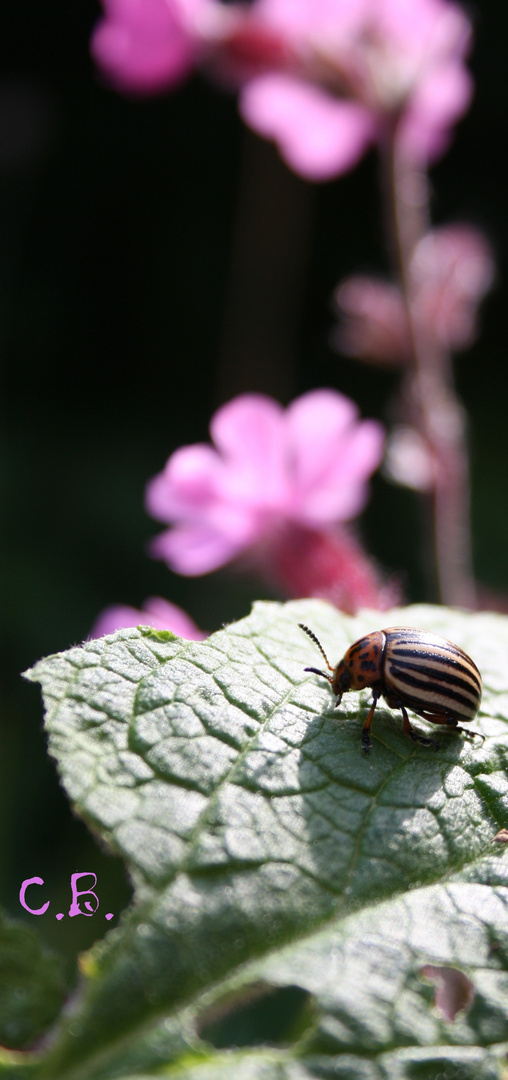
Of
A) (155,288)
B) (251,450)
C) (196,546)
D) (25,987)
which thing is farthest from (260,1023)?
(155,288)

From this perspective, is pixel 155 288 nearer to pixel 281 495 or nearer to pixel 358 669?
pixel 281 495

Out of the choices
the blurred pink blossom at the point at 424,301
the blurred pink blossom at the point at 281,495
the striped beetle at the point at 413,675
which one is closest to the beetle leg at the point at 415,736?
the striped beetle at the point at 413,675

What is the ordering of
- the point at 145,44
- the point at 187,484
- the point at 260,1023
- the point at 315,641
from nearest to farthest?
the point at 315,641
the point at 187,484
the point at 145,44
the point at 260,1023

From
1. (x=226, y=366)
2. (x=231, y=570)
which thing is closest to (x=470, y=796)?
(x=231, y=570)

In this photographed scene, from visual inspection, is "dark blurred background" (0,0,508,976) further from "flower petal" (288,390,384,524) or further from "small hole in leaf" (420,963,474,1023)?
"small hole in leaf" (420,963,474,1023)

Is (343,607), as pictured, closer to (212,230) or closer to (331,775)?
(331,775)

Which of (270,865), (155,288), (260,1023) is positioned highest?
(155,288)

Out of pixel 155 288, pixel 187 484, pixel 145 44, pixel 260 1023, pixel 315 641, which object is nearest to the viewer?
pixel 315 641
